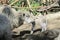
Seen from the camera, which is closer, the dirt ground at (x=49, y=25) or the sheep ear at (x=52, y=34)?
the sheep ear at (x=52, y=34)

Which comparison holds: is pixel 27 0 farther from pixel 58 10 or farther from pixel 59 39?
pixel 59 39

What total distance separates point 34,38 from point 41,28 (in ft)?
2.59

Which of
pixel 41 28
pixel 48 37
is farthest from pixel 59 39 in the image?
pixel 41 28

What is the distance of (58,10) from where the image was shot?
20.6ft

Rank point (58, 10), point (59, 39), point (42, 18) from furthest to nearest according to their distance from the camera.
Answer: point (58, 10), point (42, 18), point (59, 39)

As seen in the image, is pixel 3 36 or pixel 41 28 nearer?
pixel 3 36

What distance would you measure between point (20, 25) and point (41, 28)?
2.64 ft

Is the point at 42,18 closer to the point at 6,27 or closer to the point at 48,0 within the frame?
the point at 6,27

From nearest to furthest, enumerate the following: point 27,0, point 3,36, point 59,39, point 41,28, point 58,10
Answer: point 59,39 < point 3,36 < point 41,28 < point 58,10 < point 27,0

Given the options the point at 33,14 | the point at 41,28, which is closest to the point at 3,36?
the point at 41,28

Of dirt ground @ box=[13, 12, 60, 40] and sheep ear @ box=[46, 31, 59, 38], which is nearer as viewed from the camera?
sheep ear @ box=[46, 31, 59, 38]

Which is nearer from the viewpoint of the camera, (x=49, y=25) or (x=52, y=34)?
(x=52, y=34)

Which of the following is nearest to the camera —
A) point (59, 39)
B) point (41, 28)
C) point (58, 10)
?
point (59, 39)

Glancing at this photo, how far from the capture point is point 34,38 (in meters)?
4.10
